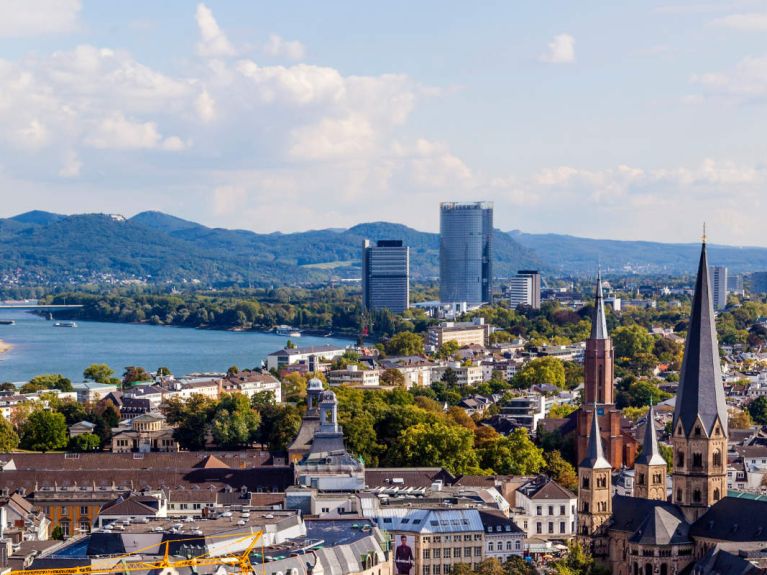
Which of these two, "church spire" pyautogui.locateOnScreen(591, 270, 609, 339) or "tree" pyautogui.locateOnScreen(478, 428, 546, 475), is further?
"church spire" pyautogui.locateOnScreen(591, 270, 609, 339)

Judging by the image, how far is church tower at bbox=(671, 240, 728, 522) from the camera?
3956 centimetres

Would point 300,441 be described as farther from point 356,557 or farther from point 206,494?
point 356,557

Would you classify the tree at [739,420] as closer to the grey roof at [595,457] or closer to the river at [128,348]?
the grey roof at [595,457]

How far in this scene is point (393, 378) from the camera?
A: 94.4m

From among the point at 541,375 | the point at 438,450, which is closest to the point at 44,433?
the point at 438,450

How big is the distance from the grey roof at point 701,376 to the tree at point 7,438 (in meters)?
30.9

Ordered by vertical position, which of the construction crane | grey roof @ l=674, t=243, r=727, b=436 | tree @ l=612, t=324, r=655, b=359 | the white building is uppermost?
grey roof @ l=674, t=243, r=727, b=436

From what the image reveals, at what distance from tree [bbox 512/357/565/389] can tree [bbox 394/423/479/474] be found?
111 feet

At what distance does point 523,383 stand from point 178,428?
1127 inches

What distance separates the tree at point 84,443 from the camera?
212 ft

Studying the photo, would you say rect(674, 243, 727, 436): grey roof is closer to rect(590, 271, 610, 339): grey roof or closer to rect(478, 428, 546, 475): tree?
rect(478, 428, 546, 475): tree

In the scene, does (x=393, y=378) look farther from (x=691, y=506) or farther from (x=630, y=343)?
(x=691, y=506)

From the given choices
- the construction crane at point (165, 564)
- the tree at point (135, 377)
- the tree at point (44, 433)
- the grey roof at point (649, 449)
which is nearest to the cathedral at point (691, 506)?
the grey roof at point (649, 449)

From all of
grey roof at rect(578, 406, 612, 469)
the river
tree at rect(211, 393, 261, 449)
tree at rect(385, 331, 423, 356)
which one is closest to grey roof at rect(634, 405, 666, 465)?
grey roof at rect(578, 406, 612, 469)
